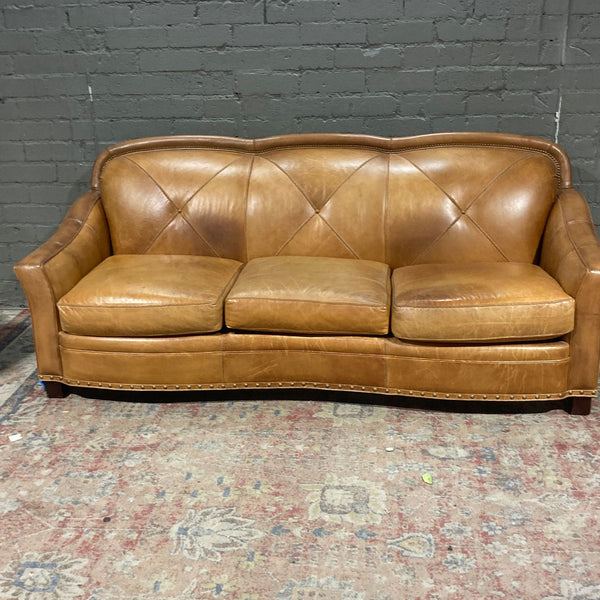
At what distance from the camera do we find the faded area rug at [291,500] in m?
1.97

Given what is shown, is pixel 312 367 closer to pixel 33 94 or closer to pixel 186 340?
pixel 186 340

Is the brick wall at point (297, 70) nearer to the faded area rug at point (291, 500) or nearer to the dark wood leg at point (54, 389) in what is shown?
the dark wood leg at point (54, 389)

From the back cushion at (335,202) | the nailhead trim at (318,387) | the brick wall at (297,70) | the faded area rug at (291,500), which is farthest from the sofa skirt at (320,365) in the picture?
the brick wall at (297,70)

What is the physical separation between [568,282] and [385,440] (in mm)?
933

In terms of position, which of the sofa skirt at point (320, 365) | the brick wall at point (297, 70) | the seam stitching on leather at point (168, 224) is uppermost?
the brick wall at point (297, 70)

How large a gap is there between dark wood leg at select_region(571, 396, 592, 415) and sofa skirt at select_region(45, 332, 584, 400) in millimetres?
37

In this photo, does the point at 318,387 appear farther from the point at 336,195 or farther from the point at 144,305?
the point at 336,195

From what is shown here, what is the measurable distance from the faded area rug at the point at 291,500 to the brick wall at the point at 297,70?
57.2 inches

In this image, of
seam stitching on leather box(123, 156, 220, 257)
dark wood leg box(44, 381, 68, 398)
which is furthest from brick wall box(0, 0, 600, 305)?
dark wood leg box(44, 381, 68, 398)

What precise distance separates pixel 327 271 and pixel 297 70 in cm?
113

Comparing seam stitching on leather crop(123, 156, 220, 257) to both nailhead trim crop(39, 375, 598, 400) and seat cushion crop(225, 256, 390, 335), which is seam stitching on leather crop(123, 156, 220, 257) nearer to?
seat cushion crop(225, 256, 390, 335)

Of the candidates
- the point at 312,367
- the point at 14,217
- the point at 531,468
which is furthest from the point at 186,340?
the point at 14,217

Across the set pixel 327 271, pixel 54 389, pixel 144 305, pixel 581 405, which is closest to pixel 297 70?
pixel 327 271

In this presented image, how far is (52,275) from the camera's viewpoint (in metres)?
2.88
